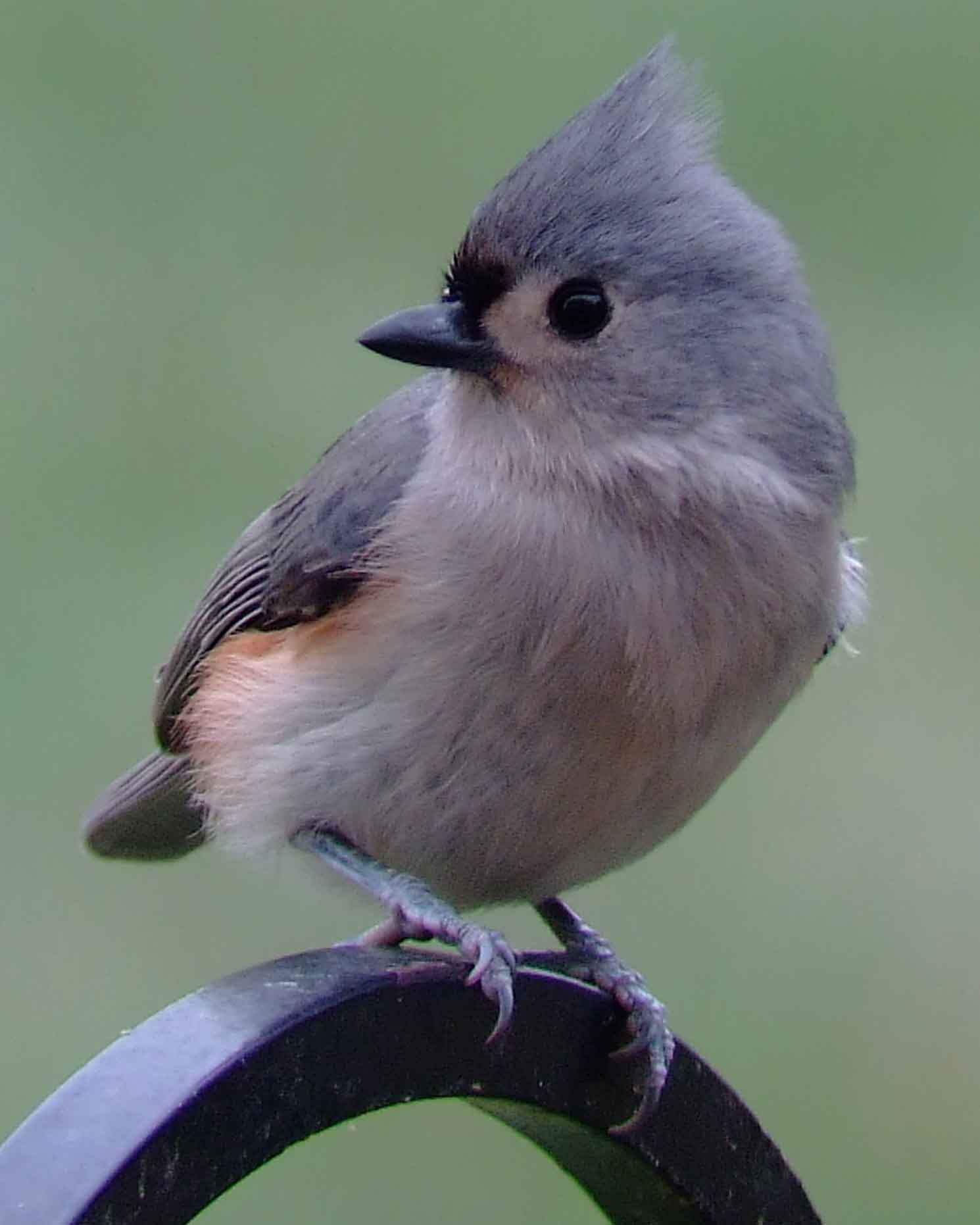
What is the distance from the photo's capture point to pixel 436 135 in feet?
21.6

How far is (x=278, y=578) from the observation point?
10.8 feet

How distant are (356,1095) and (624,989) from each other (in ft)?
2.55

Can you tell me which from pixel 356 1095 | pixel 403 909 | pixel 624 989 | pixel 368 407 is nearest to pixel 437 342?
pixel 403 909

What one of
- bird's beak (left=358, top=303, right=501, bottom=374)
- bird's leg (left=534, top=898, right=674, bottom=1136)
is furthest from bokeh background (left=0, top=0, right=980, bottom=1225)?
bird's beak (left=358, top=303, right=501, bottom=374)

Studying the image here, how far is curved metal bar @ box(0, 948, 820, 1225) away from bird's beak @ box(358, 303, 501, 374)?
748 mm

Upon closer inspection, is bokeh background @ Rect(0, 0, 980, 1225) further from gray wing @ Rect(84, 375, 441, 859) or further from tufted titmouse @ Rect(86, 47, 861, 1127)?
tufted titmouse @ Rect(86, 47, 861, 1127)

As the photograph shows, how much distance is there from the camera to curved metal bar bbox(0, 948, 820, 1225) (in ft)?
6.23

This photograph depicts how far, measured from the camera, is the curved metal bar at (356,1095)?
6.23ft

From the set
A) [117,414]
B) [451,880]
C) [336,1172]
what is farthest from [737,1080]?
[117,414]

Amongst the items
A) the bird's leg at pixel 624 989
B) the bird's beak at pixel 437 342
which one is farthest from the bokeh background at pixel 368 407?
the bird's beak at pixel 437 342

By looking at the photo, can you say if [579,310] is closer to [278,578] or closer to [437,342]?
[437,342]

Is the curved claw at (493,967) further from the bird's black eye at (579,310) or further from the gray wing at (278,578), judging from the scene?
the bird's black eye at (579,310)

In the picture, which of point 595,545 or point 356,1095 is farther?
point 595,545

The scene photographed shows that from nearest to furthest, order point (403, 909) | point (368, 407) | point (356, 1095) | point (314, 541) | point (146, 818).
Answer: point (356, 1095), point (403, 909), point (314, 541), point (146, 818), point (368, 407)
